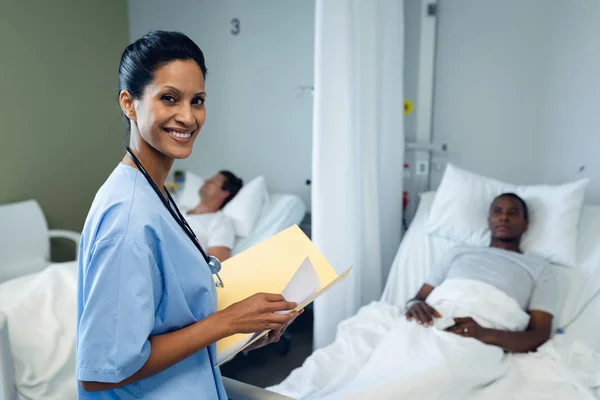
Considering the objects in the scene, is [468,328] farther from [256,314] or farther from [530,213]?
[256,314]

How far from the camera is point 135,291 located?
70 cm

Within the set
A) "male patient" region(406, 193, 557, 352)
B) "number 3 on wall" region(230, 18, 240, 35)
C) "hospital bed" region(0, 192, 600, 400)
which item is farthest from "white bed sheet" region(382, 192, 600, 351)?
"number 3 on wall" region(230, 18, 240, 35)

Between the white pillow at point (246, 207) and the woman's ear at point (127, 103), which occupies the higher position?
the woman's ear at point (127, 103)

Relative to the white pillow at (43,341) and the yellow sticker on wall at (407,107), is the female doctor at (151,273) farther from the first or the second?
the yellow sticker on wall at (407,107)

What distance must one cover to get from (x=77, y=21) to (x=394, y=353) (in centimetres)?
314

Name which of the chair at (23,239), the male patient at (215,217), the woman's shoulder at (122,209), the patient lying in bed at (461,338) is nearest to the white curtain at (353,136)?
the patient lying in bed at (461,338)

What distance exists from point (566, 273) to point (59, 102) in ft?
10.5

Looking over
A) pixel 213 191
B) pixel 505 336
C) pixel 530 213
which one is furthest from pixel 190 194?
pixel 505 336

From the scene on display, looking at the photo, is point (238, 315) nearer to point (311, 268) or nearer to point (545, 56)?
point (311, 268)

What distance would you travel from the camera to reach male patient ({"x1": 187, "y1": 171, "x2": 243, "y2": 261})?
100 inches

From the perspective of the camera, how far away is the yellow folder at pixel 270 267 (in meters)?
1.03

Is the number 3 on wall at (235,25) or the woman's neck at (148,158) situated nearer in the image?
the woman's neck at (148,158)

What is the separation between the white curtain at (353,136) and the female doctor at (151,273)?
1162mm

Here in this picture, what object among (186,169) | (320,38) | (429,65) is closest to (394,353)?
(320,38)
